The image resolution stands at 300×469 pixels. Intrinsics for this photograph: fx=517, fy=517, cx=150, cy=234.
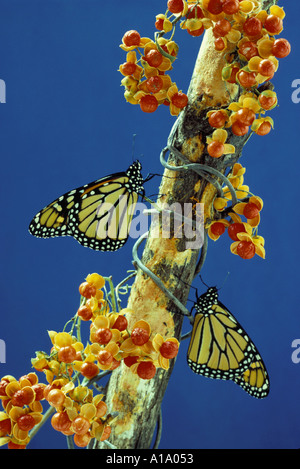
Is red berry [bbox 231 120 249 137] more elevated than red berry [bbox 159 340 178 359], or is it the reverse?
red berry [bbox 231 120 249 137]

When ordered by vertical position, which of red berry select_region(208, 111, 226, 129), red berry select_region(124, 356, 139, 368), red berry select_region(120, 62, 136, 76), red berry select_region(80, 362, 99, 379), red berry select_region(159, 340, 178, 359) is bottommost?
red berry select_region(80, 362, 99, 379)

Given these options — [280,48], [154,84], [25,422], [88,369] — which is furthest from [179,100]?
[25,422]

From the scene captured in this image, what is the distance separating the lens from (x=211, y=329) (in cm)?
88

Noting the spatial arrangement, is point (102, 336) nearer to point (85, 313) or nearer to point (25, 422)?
point (85, 313)

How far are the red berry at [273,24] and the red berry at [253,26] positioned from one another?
1cm

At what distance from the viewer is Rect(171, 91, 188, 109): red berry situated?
74cm

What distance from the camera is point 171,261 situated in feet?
2.72

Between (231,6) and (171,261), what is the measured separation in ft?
1.25

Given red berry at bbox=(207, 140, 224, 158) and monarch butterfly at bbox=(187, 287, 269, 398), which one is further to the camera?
monarch butterfly at bbox=(187, 287, 269, 398)

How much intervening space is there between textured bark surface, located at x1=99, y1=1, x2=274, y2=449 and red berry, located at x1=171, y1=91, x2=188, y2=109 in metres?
0.03

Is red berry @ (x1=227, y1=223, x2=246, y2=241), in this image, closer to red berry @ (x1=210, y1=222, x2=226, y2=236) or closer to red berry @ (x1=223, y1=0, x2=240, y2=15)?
red berry @ (x1=210, y1=222, x2=226, y2=236)

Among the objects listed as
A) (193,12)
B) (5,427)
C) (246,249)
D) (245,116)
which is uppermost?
(193,12)

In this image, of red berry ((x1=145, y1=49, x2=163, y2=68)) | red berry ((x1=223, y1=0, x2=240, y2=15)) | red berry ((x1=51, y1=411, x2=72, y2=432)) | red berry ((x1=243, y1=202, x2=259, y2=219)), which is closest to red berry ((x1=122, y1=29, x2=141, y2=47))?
red berry ((x1=145, y1=49, x2=163, y2=68))
